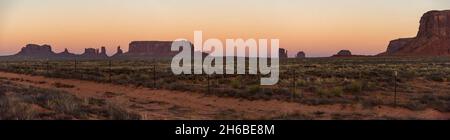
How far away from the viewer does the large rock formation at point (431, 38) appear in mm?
165000

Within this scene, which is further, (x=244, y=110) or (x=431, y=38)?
(x=431, y=38)

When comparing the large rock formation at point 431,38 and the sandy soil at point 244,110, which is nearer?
the sandy soil at point 244,110

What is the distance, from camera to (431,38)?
176m

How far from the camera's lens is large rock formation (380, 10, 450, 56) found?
541ft

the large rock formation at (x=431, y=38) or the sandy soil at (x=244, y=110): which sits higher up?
the large rock formation at (x=431, y=38)

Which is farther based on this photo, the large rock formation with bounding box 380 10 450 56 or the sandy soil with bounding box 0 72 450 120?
the large rock formation with bounding box 380 10 450 56

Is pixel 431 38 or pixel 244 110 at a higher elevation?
pixel 431 38

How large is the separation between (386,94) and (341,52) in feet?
588

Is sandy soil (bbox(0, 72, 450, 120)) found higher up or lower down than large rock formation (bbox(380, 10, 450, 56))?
lower down
